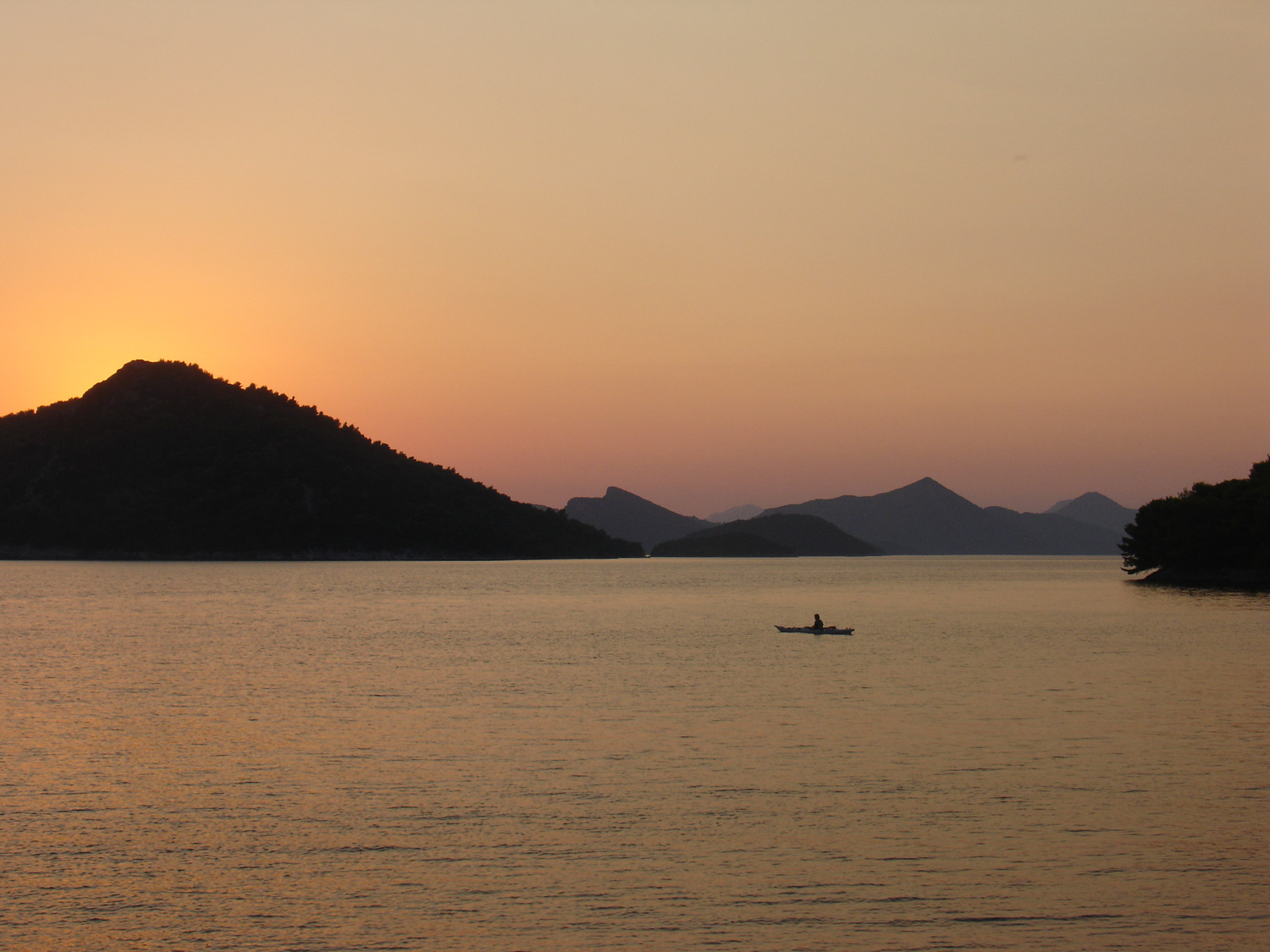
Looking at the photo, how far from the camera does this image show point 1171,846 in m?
22.5

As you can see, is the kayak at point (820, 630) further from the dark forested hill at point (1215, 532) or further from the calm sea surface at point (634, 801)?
the dark forested hill at point (1215, 532)

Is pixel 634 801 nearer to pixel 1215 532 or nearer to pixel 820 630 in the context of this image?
pixel 820 630

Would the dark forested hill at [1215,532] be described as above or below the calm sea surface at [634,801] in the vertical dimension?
above

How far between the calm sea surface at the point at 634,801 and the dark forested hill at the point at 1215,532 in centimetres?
8200

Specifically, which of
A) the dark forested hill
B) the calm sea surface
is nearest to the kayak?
the calm sea surface

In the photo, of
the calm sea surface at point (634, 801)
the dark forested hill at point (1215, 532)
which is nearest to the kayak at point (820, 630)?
the calm sea surface at point (634, 801)

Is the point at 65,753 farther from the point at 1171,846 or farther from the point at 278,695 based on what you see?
the point at 1171,846

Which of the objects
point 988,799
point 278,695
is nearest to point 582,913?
point 988,799

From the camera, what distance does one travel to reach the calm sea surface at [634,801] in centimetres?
1827

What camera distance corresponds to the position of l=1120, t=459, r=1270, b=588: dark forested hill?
135m

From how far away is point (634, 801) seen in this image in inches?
1028

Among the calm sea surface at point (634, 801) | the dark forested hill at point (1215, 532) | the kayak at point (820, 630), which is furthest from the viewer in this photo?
the dark forested hill at point (1215, 532)

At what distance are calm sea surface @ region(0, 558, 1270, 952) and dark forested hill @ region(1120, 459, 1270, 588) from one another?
269 ft

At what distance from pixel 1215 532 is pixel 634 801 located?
135 metres
